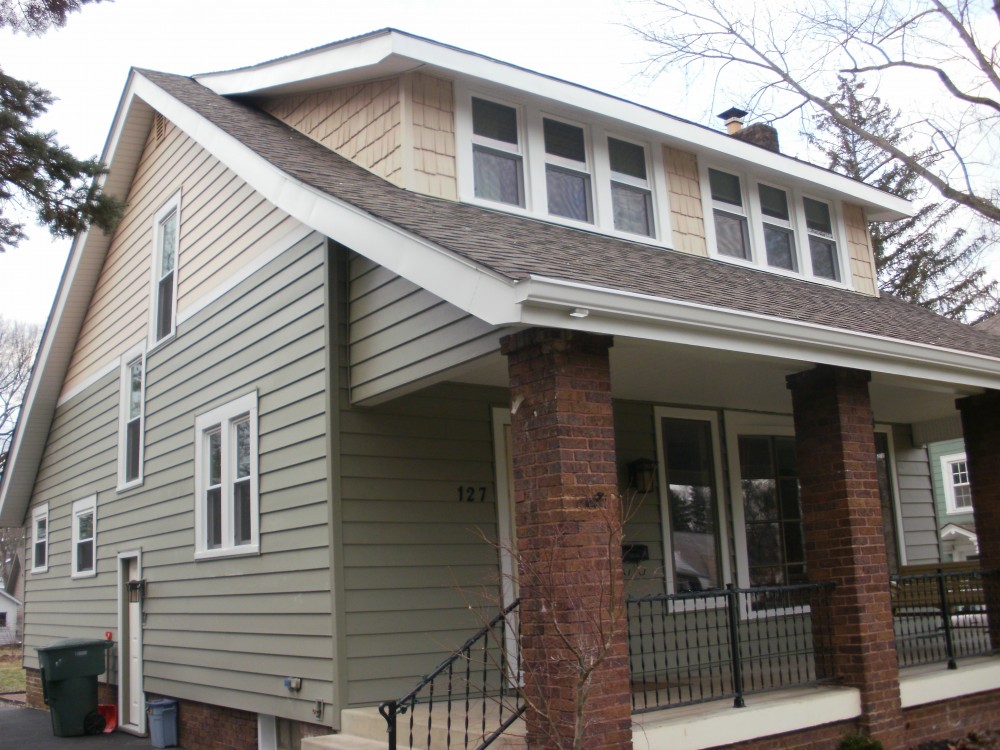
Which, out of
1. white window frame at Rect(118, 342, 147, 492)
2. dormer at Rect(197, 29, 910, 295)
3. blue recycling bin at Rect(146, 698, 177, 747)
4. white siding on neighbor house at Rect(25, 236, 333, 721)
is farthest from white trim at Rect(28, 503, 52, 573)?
dormer at Rect(197, 29, 910, 295)

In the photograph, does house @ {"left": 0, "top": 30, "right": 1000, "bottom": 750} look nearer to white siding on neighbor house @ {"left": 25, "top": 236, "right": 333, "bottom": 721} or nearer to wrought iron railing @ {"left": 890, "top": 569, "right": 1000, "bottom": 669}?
white siding on neighbor house @ {"left": 25, "top": 236, "right": 333, "bottom": 721}

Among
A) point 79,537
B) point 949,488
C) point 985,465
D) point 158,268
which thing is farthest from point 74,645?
point 949,488

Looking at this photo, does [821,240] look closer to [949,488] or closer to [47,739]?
[47,739]

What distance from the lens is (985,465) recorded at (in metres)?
9.52

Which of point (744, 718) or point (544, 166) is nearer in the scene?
point (744, 718)

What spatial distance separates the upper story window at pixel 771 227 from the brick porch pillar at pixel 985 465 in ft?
8.30

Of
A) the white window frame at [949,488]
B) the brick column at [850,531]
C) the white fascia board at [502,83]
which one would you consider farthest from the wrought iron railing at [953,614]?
the white window frame at [949,488]

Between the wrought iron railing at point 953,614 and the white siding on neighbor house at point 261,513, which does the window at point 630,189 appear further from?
the wrought iron railing at point 953,614

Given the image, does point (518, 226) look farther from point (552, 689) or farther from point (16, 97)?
point (16, 97)

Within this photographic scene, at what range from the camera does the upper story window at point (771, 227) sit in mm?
10734

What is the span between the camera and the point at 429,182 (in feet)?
27.9

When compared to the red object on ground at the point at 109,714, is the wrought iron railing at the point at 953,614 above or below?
above

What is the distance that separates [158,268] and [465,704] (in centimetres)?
697

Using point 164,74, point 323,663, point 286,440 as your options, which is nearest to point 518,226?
point 286,440
